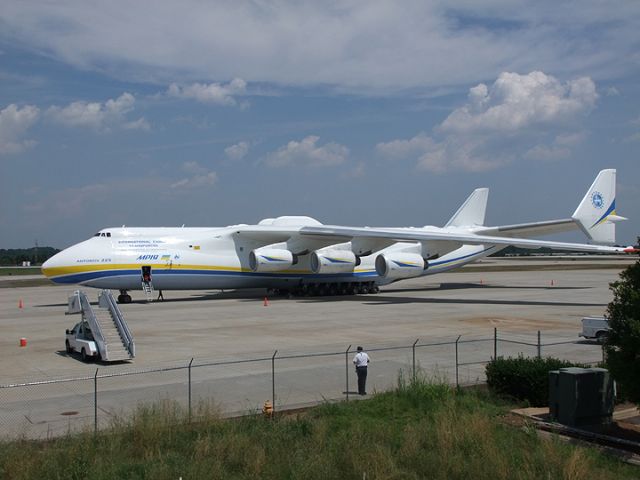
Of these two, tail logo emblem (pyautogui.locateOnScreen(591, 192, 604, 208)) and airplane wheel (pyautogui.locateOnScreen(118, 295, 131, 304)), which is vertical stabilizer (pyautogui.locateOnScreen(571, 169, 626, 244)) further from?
airplane wheel (pyautogui.locateOnScreen(118, 295, 131, 304))

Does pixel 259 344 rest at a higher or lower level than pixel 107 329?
lower

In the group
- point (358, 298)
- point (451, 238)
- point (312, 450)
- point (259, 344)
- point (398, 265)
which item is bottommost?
point (312, 450)

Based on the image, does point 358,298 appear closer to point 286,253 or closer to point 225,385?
point 286,253

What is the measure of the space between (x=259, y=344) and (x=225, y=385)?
5.52m

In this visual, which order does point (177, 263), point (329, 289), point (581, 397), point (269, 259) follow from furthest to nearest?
point (329, 289), point (269, 259), point (177, 263), point (581, 397)

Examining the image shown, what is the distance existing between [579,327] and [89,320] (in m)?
16.6

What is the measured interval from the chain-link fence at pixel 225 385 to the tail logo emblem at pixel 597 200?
19.2 meters

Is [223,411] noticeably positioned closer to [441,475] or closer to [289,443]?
[289,443]

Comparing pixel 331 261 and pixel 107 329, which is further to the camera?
pixel 331 261

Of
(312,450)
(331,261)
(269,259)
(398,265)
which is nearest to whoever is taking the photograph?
(312,450)

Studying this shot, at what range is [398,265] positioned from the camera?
116 feet

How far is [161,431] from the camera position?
1001 cm

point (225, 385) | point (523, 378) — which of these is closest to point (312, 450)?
point (225, 385)

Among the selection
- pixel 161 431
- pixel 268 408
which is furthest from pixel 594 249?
pixel 161 431
